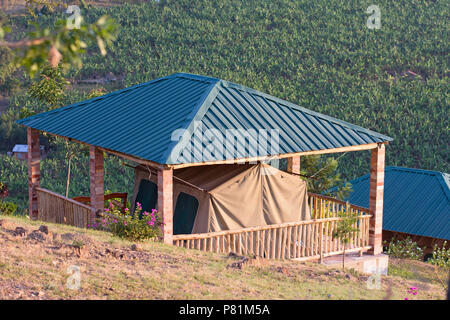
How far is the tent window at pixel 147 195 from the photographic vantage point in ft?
48.8

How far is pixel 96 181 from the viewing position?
13859 mm

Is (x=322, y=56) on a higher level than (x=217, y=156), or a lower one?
higher

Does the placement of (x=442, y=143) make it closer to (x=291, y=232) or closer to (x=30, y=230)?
(x=291, y=232)

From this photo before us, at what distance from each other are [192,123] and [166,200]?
179 cm

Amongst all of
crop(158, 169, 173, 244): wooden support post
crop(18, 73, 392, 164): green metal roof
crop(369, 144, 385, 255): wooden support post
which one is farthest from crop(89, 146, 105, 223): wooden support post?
crop(369, 144, 385, 255): wooden support post

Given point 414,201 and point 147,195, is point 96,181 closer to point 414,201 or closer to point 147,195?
point 147,195

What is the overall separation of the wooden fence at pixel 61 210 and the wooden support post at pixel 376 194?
679 cm

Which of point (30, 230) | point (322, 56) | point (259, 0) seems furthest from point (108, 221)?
point (259, 0)

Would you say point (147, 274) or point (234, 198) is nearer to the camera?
point (147, 274)

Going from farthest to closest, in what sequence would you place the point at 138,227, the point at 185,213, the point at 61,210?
the point at 61,210 < the point at 185,213 < the point at 138,227

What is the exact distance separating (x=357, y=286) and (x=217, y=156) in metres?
3.59

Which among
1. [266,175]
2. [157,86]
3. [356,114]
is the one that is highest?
[356,114]

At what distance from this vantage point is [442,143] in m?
38.3

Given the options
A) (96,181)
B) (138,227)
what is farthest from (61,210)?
(138,227)
